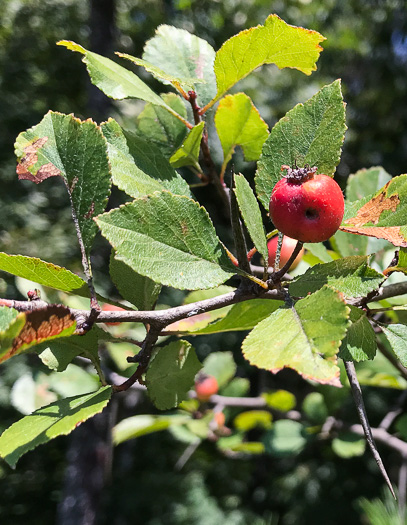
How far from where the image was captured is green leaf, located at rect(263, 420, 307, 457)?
0.96 metres

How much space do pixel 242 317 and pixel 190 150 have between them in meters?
0.16

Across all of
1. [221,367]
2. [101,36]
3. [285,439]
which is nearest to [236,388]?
[221,367]

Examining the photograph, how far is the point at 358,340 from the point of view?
13.7 inches

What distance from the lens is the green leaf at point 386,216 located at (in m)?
→ 0.33

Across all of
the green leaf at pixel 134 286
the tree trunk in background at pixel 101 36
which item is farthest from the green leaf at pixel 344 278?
the tree trunk in background at pixel 101 36

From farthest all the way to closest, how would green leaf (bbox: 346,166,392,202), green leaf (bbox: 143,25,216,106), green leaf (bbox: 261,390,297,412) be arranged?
green leaf (bbox: 261,390,297,412) < green leaf (bbox: 346,166,392,202) < green leaf (bbox: 143,25,216,106)

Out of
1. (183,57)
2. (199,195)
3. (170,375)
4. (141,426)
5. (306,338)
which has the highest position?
(183,57)

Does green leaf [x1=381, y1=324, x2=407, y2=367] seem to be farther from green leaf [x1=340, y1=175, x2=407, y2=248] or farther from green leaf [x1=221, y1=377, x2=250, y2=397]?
green leaf [x1=221, y1=377, x2=250, y2=397]

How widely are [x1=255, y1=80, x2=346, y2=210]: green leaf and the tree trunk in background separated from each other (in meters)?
2.28

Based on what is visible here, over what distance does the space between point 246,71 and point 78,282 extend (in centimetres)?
21

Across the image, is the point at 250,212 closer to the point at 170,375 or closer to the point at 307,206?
the point at 307,206

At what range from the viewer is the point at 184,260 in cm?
32

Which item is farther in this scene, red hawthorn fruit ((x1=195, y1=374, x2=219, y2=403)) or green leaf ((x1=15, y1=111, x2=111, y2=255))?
red hawthorn fruit ((x1=195, y1=374, x2=219, y2=403))

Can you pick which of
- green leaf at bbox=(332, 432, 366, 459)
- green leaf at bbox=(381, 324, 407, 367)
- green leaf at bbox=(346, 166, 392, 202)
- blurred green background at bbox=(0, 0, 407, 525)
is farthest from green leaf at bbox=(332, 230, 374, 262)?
blurred green background at bbox=(0, 0, 407, 525)
